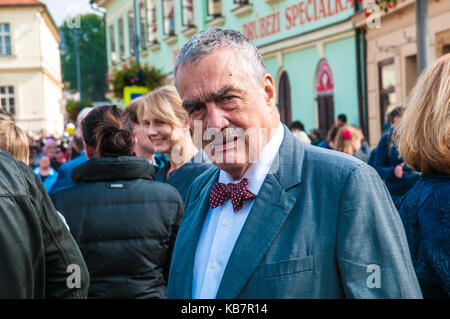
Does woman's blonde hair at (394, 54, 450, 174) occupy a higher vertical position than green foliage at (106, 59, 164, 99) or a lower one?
lower

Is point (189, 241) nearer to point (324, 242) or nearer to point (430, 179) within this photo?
point (324, 242)

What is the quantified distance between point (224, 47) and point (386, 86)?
12397 millimetres

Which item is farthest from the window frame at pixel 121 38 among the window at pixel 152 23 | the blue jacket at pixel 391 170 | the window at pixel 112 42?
the blue jacket at pixel 391 170

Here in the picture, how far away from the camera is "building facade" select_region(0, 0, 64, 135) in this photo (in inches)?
2164

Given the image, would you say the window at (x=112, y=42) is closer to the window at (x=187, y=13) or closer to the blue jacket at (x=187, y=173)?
the window at (x=187, y=13)

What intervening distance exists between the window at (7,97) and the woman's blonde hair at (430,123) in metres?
54.9

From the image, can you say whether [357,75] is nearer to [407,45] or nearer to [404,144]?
[407,45]

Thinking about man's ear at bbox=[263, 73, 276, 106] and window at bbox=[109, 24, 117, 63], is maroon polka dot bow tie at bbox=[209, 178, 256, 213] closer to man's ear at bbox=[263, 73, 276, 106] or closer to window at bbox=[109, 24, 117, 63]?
man's ear at bbox=[263, 73, 276, 106]

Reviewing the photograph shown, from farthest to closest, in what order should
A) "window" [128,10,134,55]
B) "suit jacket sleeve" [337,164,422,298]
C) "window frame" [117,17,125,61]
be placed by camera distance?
"window frame" [117,17,125,61] → "window" [128,10,134,55] → "suit jacket sleeve" [337,164,422,298]

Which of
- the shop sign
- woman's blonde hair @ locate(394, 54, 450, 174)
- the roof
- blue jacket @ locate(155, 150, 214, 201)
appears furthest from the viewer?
the roof

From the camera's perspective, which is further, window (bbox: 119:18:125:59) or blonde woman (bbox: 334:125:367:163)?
window (bbox: 119:18:125:59)

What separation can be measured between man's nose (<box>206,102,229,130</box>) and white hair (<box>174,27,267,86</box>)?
14 cm

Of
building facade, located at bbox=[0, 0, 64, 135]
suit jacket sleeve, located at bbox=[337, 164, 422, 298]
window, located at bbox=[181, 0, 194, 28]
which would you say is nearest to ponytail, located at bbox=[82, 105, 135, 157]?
suit jacket sleeve, located at bbox=[337, 164, 422, 298]
